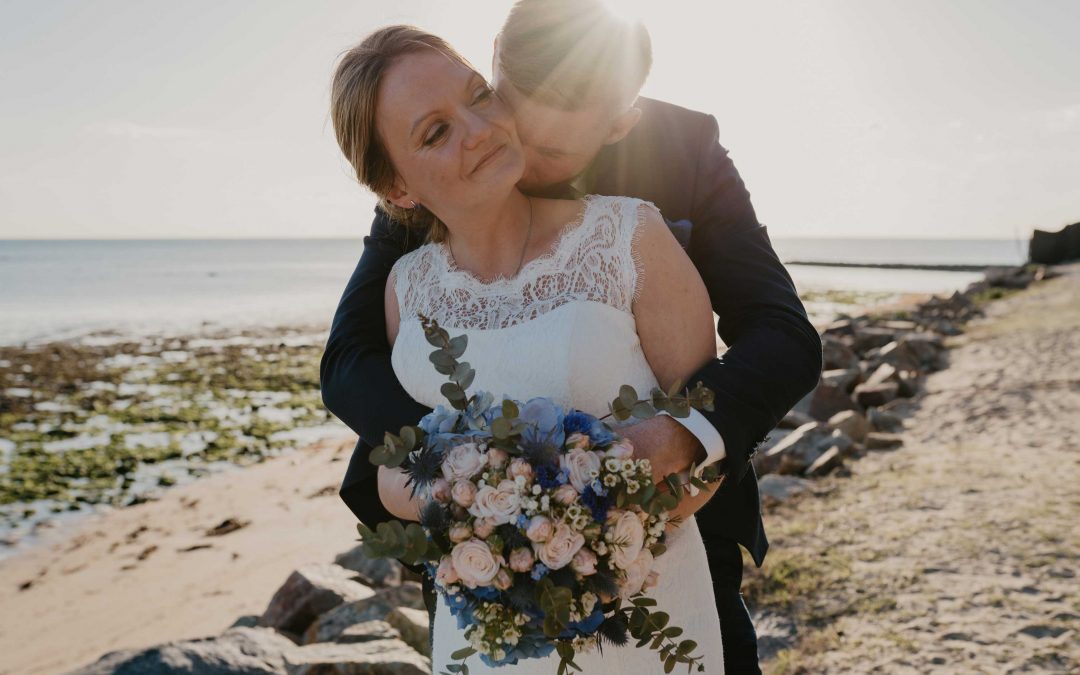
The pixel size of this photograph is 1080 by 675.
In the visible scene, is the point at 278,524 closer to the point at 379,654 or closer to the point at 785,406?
the point at 379,654

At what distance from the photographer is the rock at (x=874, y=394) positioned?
9.55 metres

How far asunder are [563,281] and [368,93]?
0.72m

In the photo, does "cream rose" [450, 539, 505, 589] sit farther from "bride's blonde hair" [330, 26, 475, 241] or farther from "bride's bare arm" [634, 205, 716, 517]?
"bride's blonde hair" [330, 26, 475, 241]

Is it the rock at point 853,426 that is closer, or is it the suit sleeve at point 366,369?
the suit sleeve at point 366,369

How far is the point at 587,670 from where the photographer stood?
213 cm

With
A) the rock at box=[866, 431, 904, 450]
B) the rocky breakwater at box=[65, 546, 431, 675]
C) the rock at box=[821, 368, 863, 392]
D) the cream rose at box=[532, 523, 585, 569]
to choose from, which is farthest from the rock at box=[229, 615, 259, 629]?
the rock at box=[821, 368, 863, 392]

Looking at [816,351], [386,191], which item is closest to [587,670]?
[816,351]

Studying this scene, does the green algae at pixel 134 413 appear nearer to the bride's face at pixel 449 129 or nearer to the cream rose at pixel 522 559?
the bride's face at pixel 449 129

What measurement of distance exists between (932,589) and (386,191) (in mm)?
3793

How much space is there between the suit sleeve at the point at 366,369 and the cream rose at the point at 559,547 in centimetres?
73

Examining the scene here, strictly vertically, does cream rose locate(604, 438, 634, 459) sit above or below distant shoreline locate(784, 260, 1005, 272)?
above

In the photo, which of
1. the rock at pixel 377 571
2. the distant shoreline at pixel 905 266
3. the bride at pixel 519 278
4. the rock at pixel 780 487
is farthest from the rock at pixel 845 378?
the distant shoreline at pixel 905 266

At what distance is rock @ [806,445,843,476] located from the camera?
6789 mm

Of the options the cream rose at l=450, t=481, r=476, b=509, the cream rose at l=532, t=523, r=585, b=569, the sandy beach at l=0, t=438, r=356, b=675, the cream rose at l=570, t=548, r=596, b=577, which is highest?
the cream rose at l=450, t=481, r=476, b=509
